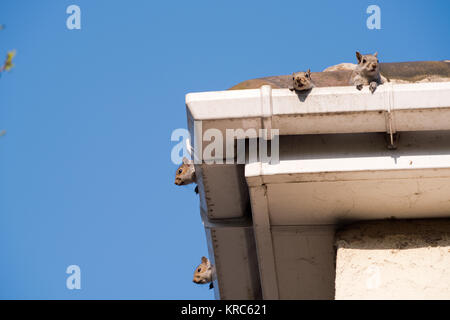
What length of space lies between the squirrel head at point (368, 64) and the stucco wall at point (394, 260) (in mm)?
1300

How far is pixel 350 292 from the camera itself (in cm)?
579

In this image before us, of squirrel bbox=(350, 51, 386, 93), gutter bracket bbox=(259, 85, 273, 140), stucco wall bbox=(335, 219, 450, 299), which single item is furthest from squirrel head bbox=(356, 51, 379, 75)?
stucco wall bbox=(335, 219, 450, 299)

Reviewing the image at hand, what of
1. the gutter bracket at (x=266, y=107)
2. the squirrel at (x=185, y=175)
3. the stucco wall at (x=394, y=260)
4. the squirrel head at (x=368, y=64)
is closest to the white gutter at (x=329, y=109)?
the gutter bracket at (x=266, y=107)

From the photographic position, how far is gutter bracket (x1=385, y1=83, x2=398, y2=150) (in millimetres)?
5988

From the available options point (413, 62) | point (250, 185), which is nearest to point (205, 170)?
point (250, 185)

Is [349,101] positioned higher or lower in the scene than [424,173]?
higher

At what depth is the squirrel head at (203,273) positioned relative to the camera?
30.4ft

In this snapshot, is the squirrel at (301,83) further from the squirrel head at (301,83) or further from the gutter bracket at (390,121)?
the gutter bracket at (390,121)

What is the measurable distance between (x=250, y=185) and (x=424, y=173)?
1.38 metres

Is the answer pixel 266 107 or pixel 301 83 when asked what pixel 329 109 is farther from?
pixel 266 107

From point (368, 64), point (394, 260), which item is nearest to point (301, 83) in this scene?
point (368, 64)

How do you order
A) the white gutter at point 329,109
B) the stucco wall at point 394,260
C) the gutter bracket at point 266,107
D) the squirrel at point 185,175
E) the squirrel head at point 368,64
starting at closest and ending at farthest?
the stucco wall at point 394,260 < the white gutter at point 329,109 < the gutter bracket at point 266,107 < the squirrel head at point 368,64 < the squirrel at point 185,175

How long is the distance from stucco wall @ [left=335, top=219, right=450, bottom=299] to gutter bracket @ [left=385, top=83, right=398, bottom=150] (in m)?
0.75
